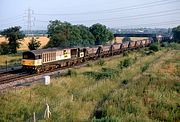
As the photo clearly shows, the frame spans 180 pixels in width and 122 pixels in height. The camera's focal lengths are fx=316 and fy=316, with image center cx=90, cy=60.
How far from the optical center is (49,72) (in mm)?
39344

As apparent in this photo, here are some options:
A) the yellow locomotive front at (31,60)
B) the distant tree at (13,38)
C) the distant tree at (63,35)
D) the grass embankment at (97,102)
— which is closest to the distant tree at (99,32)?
the distant tree at (63,35)

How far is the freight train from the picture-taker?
1507 inches

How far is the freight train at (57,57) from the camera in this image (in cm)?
3828

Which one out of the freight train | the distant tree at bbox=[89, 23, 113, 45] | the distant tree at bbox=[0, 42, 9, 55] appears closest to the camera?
the freight train

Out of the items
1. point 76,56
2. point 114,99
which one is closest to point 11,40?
point 76,56

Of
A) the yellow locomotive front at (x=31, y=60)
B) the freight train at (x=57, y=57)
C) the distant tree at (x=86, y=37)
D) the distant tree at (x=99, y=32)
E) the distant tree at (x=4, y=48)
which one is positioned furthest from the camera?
the distant tree at (x=99, y=32)

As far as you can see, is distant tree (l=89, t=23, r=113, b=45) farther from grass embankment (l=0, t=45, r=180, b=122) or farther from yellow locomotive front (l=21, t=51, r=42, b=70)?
grass embankment (l=0, t=45, r=180, b=122)

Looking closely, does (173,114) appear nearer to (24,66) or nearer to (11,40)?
(24,66)

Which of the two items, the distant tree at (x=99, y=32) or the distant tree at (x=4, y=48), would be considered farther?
the distant tree at (x=99, y=32)

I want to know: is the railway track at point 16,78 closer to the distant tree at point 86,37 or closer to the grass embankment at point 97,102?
the grass embankment at point 97,102

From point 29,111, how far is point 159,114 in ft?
28.8

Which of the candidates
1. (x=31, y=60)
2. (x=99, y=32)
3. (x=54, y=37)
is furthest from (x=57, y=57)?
(x=99, y=32)

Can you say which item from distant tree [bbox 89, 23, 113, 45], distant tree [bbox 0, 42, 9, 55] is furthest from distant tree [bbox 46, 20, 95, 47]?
distant tree [bbox 89, 23, 113, 45]

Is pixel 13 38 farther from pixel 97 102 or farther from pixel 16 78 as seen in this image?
pixel 97 102
